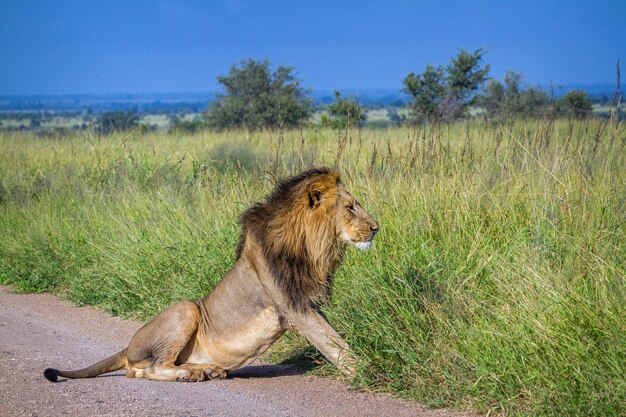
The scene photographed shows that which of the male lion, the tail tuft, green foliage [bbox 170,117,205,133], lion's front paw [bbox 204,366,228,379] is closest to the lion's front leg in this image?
the male lion

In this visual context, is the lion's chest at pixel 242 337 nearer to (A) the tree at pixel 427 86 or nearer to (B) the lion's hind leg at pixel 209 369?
(B) the lion's hind leg at pixel 209 369

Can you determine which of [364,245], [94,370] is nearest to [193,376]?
[94,370]

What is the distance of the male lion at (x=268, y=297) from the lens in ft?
19.5

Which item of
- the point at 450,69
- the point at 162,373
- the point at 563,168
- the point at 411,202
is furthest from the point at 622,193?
the point at 450,69

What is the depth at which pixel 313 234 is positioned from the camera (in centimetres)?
595

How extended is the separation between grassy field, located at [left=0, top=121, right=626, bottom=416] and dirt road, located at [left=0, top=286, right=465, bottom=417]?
0.99ft

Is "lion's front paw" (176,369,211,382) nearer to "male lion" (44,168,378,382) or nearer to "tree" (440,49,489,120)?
"male lion" (44,168,378,382)

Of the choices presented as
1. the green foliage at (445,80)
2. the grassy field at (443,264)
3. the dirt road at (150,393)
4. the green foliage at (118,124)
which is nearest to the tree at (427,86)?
the green foliage at (445,80)

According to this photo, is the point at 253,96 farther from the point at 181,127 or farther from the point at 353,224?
the point at 353,224

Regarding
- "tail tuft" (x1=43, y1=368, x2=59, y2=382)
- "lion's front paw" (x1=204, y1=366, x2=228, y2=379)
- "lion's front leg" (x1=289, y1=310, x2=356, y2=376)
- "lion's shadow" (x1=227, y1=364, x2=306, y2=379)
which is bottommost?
"lion's shadow" (x1=227, y1=364, x2=306, y2=379)

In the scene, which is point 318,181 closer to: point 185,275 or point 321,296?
point 321,296

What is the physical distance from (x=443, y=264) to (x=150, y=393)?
2081 millimetres

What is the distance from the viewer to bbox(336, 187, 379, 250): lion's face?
19.4ft

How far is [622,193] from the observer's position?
6.70m
